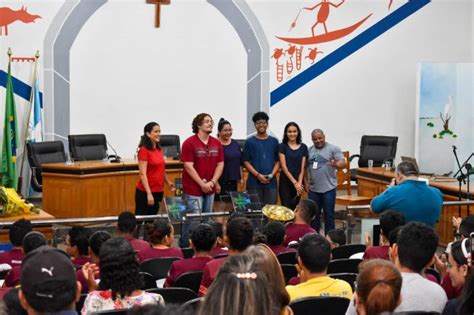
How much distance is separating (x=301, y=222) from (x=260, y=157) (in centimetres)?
220

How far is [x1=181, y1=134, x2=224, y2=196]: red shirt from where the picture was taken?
8359 mm

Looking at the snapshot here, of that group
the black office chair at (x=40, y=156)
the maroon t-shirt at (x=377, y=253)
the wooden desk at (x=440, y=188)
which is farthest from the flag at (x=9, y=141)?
the maroon t-shirt at (x=377, y=253)

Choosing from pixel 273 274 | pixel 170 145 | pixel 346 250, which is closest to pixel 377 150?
pixel 170 145

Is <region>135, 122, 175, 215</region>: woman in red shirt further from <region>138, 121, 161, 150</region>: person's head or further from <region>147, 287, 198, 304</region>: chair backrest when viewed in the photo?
<region>147, 287, 198, 304</region>: chair backrest

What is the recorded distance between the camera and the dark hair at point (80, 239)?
18.0 ft

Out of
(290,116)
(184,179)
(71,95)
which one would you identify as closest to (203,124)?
(184,179)

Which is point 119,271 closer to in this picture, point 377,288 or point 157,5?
point 377,288

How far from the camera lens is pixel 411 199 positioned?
6.34m

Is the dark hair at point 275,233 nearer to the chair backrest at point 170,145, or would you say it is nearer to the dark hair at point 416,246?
the dark hair at point 416,246

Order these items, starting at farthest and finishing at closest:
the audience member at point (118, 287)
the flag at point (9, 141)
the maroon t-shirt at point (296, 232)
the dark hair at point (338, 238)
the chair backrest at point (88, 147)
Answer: the flag at point (9, 141) < the chair backrest at point (88, 147) < the dark hair at point (338, 238) < the maroon t-shirt at point (296, 232) < the audience member at point (118, 287)

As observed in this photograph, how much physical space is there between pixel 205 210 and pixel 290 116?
5.82 metres

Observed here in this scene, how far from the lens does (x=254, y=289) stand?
2260mm

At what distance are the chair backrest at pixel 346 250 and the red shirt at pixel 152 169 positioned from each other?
2826 mm

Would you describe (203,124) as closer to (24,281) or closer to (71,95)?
(71,95)
